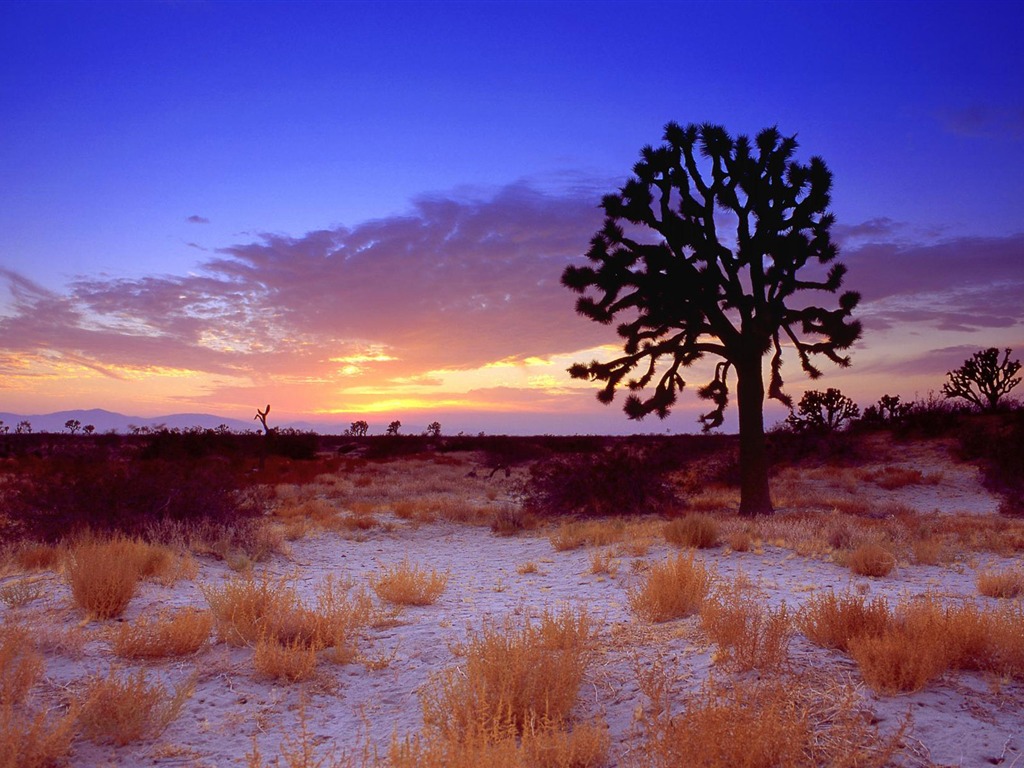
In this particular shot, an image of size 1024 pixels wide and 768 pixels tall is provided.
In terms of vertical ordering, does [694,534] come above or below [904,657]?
below

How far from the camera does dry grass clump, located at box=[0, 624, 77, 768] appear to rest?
3648mm

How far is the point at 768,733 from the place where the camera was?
3.50 meters

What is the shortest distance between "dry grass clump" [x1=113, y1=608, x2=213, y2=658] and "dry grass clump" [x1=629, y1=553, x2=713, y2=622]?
13.1ft

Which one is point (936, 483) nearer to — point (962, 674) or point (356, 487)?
point (356, 487)

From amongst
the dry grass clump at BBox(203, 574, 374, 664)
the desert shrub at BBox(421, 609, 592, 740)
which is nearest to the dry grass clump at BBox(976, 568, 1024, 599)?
the desert shrub at BBox(421, 609, 592, 740)

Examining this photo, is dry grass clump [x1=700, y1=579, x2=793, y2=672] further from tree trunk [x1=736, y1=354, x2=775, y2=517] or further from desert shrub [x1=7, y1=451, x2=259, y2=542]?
tree trunk [x1=736, y1=354, x2=775, y2=517]

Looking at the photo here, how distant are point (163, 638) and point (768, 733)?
4.84 m

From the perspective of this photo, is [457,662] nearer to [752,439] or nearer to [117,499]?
[117,499]

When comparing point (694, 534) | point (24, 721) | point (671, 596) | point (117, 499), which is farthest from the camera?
point (117, 499)

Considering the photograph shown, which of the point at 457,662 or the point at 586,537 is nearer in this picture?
the point at 457,662

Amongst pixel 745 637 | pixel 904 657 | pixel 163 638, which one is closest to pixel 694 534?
pixel 745 637

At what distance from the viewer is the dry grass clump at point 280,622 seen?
232 inches

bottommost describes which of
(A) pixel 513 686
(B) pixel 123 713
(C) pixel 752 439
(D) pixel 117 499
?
(B) pixel 123 713

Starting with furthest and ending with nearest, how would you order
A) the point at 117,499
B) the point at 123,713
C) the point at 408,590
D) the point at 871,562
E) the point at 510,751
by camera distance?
the point at 117,499, the point at 871,562, the point at 408,590, the point at 123,713, the point at 510,751
